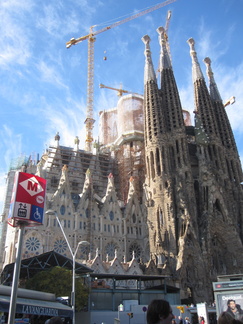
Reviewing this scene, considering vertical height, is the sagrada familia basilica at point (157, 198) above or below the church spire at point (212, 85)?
below

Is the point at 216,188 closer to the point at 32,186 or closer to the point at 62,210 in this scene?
the point at 62,210

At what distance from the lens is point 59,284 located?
2788cm

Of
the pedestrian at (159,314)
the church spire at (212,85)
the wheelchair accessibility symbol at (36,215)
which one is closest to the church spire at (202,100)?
the church spire at (212,85)

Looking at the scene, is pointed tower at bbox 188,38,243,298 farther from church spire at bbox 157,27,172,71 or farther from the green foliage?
the green foliage

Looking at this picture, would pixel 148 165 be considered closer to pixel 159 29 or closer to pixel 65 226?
pixel 65 226

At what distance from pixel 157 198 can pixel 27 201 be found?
3806cm

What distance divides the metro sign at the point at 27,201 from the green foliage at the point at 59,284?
640 inches

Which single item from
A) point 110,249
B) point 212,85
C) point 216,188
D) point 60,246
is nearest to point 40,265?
point 60,246

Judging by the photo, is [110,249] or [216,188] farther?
[216,188]

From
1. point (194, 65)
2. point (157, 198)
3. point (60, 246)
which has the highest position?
point (194, 65)

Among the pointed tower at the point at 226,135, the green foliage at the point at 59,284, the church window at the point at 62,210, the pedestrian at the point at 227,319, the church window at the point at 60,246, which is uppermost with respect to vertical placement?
the pointed tower at the point at 226,135

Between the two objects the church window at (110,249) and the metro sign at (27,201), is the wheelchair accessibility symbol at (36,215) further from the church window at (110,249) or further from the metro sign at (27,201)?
the church window at (110,249)

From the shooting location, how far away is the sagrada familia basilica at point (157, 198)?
4441 cm

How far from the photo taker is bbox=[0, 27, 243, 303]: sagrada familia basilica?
44406 mm
